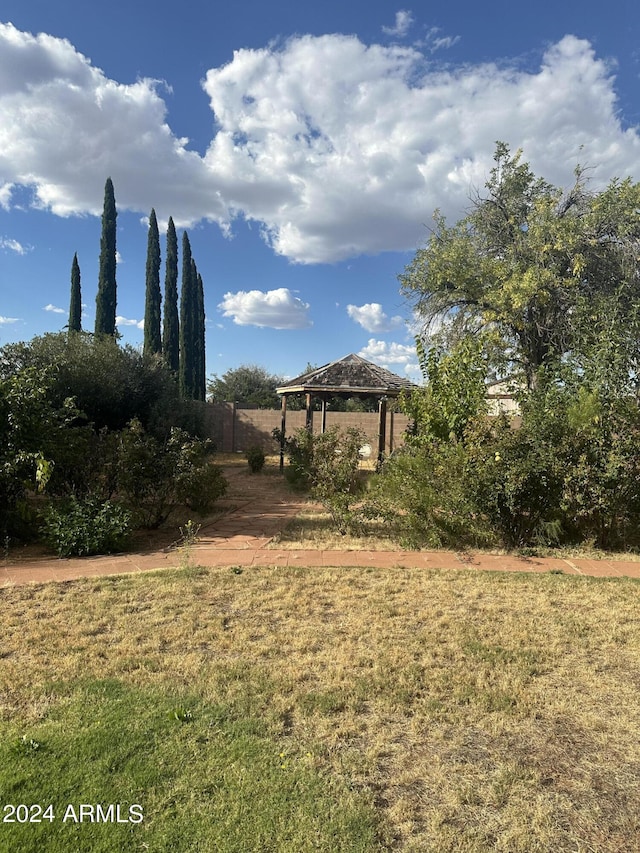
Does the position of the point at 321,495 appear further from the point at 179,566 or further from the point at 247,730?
the point at 247,730

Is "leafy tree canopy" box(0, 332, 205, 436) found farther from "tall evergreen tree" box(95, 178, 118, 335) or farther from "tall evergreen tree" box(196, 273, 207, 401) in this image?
"tall evergreen tree" box(196, 273, 207, 401)

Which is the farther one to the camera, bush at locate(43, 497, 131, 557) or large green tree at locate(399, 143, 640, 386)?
large green tree at locate(399, 143, 640, 386)

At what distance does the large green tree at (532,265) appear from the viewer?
9.75 meters

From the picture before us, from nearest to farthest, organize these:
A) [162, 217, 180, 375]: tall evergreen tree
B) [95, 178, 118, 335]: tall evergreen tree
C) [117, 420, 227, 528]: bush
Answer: [117, 420, 227, 528]: bush < [95, 178, 118, 335]: tall evergreen tree < [162, 217, 180, 375]: tall evergreen tree

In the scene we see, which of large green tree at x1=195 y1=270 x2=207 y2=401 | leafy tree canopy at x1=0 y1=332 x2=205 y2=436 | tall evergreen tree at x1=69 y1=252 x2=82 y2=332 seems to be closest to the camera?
leafy tree canopy at x1=0 y1=332 x2=205 y2=436

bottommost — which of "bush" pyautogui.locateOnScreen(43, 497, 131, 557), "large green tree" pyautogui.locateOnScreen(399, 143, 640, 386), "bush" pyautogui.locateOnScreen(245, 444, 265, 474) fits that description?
"bush" pyautogui.locateOnScreen(43, 497, 131, 557)

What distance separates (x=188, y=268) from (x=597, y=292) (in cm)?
2349

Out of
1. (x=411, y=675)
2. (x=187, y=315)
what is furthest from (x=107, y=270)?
(x=411, y=675)

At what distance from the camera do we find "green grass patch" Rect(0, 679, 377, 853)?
1.87 meters

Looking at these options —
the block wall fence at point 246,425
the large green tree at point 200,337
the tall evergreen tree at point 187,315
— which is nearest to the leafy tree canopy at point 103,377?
the block wall fence at point 246,425

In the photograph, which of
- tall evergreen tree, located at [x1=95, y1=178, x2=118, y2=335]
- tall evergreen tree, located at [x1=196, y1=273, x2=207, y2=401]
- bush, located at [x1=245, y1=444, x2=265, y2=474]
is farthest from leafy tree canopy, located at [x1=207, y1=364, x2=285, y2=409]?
bush, located at [x1=245, y1=444, x2=265, y2=474]

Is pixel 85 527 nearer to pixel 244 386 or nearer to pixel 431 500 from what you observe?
pixel 431 500

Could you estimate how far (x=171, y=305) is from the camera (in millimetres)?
28062

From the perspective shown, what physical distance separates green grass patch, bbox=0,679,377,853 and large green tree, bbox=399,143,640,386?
826 cm
